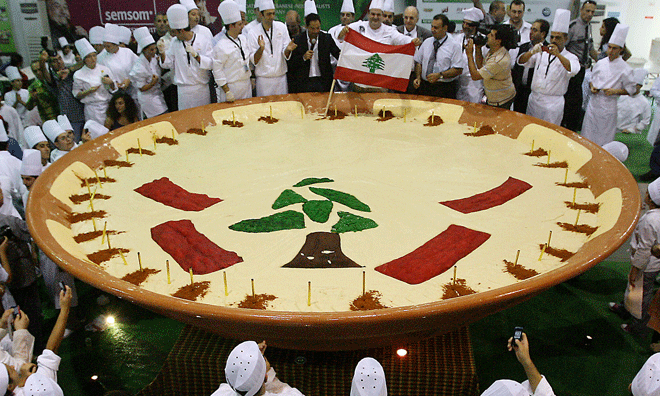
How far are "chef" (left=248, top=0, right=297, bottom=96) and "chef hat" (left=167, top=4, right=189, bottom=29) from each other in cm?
80

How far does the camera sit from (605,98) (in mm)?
6172

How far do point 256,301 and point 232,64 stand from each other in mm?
4213

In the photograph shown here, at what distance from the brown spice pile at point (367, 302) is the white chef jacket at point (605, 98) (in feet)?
15.1

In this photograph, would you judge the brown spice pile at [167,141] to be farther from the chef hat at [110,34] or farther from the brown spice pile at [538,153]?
the brown spice pile at [538,153]

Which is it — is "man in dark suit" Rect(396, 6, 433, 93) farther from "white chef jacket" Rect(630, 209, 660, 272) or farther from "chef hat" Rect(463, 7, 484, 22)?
"white chef jacket" Rect(630, 209, 660, 272)

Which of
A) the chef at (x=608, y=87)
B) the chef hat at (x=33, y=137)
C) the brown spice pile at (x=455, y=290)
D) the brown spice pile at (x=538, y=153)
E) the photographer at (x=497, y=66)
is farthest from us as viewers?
the chef at (x=608, y=87)

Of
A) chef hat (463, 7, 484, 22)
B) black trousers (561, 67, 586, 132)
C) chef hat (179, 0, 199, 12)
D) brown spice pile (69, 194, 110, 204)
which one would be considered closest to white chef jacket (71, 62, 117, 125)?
chef hat (179, 0, 199, 12)

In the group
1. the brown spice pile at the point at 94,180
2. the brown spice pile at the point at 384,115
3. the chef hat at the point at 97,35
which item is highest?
the chef hat at the point at 97,35

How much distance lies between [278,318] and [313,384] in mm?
847

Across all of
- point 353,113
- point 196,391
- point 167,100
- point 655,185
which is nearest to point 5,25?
point 167,100

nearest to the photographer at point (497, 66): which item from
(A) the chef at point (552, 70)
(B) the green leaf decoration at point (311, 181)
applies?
(A) the chef at point (552, 70)

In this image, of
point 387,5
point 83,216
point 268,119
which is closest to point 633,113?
point 387,5

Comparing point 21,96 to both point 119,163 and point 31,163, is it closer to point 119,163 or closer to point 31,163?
point 119,163

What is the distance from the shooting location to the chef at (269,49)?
644 cm
